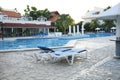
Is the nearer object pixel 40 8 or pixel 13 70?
pixel 13 70

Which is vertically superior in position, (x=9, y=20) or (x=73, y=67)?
(x=9, y=20)

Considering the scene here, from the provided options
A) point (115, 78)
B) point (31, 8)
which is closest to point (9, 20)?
point (31, 8)

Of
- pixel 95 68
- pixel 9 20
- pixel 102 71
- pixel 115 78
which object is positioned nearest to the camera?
pixel 115 78

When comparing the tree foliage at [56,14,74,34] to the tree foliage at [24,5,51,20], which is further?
the tree foliage at [24,5,51,20]

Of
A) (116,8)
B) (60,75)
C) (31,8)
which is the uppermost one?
(31,8)

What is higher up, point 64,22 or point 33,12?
point 33,12

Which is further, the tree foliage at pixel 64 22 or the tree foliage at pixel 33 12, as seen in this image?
the tree foliage at pixel 33 12

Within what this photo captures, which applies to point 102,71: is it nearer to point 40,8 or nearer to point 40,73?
point 40,73

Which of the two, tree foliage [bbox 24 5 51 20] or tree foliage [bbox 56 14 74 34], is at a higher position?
tree foliage [bbox 24 5 51 20]

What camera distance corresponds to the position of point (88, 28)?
54562 millimetres

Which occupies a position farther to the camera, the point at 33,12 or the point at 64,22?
the point at 33,12

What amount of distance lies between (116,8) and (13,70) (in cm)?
541

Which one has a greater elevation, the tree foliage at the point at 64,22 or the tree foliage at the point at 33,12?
the tree foliage at the point at 33,12

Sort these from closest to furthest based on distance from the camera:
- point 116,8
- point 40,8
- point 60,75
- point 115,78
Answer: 1. point 115,78
2. point 60,75
3. point 116,8
4. point 40,8
